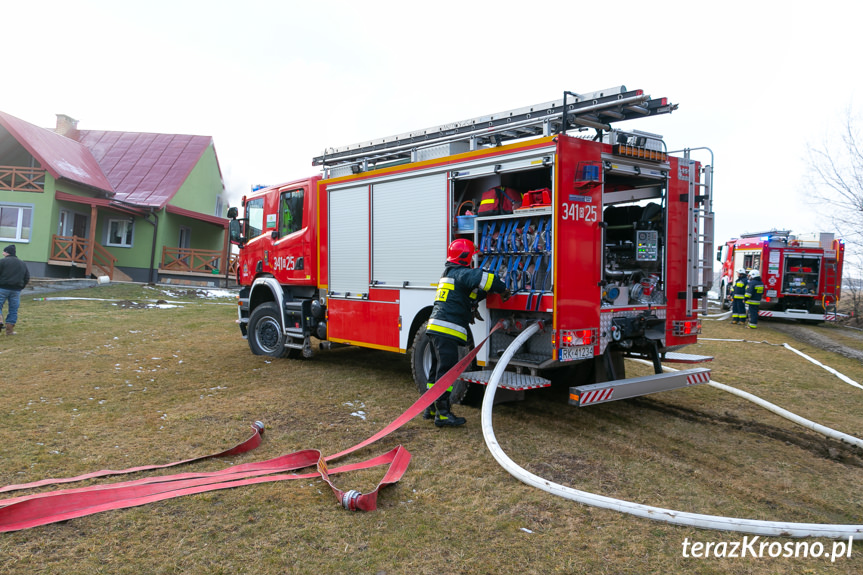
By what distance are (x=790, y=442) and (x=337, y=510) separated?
13.0 feet

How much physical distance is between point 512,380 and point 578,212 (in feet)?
5.31

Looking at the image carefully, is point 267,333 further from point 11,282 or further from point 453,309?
point 11,282

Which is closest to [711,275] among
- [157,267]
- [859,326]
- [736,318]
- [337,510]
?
[337,510]

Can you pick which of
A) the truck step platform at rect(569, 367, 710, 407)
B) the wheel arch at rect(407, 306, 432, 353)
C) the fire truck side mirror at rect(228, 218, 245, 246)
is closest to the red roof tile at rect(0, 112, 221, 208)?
the fire truck side mirror at rect(228, 218, 245, 246)

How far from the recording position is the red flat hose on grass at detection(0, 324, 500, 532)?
10.7 feet

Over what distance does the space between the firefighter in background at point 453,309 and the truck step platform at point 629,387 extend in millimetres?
1080

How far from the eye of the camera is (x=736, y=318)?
1572 cm

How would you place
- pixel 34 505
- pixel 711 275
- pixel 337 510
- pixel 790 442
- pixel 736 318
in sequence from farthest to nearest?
1. pixel 736 318
2. pixel 711 275
3. pixel 790 442
4. pixel 337 510
5. pixel 34 505

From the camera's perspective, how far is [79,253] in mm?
21641

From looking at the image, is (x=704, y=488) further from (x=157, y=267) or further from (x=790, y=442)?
(x=157, y=267)

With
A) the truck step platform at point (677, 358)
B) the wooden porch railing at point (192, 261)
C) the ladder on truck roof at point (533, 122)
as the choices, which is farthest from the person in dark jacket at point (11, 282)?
the wooden porch railing at point (192, 261)

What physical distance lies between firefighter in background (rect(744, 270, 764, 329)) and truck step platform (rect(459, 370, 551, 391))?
38.5ft

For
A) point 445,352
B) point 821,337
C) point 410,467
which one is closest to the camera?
point 410,467

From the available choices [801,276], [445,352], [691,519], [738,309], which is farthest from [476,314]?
[801,276]
